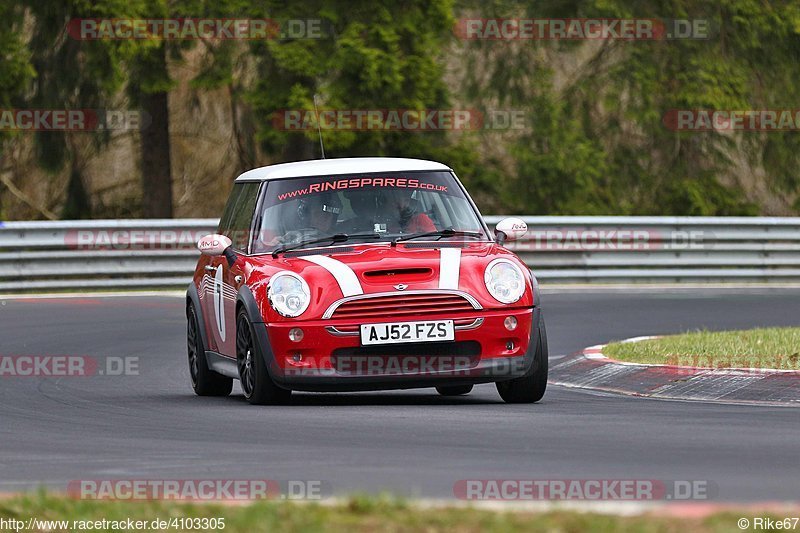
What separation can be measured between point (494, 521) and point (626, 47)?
997 inches

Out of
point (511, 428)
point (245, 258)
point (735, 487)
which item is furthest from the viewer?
point (245, 258)

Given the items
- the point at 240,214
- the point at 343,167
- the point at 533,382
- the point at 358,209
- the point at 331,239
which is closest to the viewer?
the point at 533,382

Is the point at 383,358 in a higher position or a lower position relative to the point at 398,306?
lower

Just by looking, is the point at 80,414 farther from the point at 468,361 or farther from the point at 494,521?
the point at 494,521

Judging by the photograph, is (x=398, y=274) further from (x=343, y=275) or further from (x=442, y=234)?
(x=442, y=234)

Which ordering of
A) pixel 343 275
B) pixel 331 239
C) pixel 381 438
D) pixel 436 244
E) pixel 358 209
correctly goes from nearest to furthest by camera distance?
1. pixel 381 438
2. pixel 343 275
3. pixel 436 244
4. pixel 331 239
5. pixel 358 209

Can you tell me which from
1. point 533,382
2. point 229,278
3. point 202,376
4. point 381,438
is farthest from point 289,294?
point 202,376

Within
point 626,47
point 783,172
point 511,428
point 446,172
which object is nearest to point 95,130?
point 626,47

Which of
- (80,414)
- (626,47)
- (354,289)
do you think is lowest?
(80,414)

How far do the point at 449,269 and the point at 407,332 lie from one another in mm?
502

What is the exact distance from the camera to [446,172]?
1152 centimetres

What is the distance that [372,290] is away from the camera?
10008mm

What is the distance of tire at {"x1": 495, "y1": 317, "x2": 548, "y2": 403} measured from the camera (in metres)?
10.4

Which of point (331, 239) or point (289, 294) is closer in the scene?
point (289, 294)
